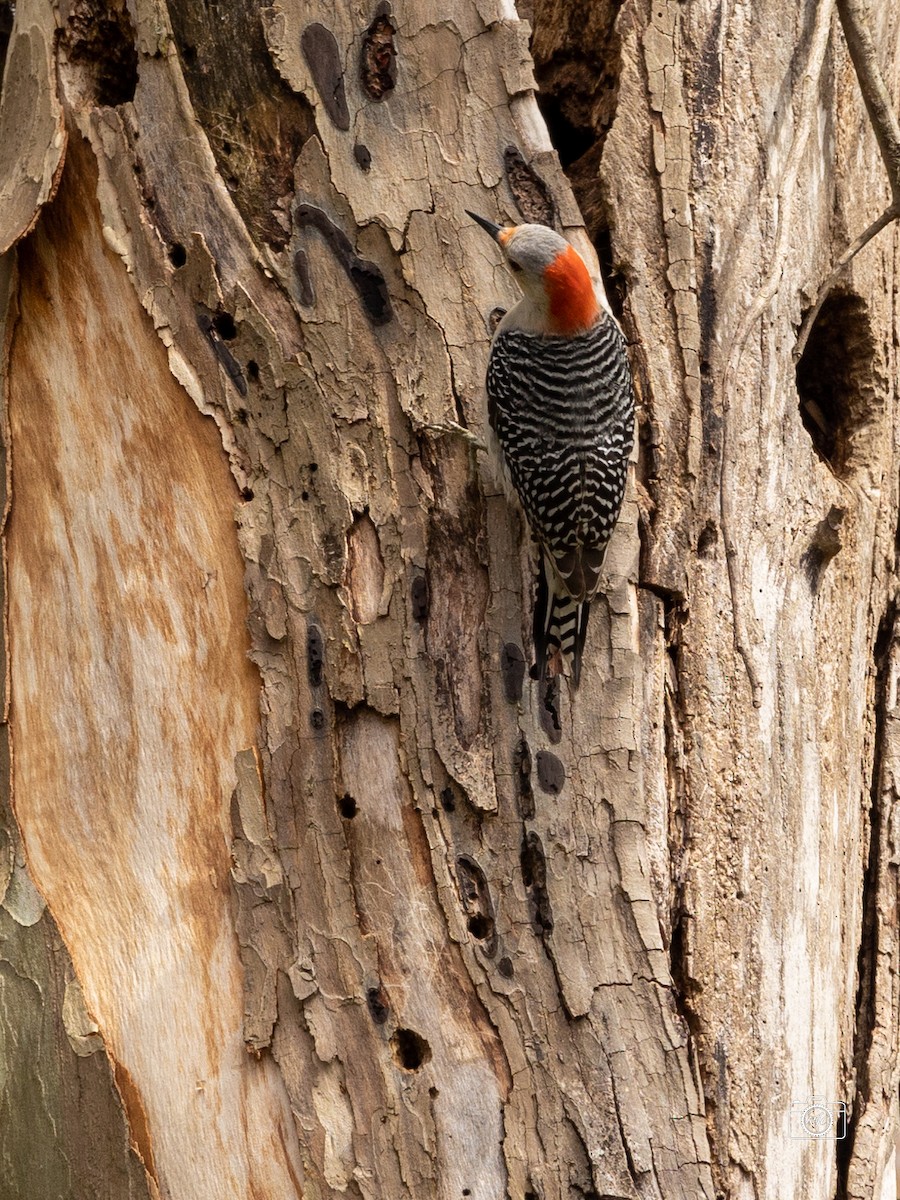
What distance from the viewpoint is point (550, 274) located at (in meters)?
3.18

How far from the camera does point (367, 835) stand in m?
2.82

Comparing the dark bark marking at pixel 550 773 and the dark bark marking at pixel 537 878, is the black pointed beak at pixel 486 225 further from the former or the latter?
the dark bark marking at pixel 537 878

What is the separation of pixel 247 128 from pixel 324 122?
0.65 feet

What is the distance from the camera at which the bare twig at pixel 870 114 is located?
3195mm

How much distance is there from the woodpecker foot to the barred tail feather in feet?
1.21

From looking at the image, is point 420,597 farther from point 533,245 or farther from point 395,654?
point 533,245

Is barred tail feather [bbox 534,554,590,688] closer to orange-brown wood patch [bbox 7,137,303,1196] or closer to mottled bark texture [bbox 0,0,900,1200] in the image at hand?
mottled bark texture [bbox 0,0,900,1200]

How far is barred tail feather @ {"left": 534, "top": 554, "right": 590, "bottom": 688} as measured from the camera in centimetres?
285

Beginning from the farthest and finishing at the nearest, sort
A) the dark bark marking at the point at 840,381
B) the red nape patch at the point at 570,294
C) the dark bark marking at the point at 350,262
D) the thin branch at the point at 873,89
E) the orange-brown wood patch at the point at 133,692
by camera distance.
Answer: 1. the dark bark marking at the point at 840,381
2. the thin branch at the point at 873,89
3. the red nape patch at the point at 570,294
4. the dark bark marking at the point at 350,262
5. the orange-brown wood patch at the point at 133,692

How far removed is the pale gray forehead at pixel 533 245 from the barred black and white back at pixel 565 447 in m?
0.22

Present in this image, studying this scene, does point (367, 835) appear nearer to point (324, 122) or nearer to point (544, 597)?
point (544, 597)

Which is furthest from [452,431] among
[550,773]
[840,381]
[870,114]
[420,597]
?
[870,114]

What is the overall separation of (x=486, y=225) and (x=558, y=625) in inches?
41.2

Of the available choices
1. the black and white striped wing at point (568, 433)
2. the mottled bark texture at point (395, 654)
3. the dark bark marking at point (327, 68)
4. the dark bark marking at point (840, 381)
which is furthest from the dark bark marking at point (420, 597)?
the dark bark marking at point (840, 381)
